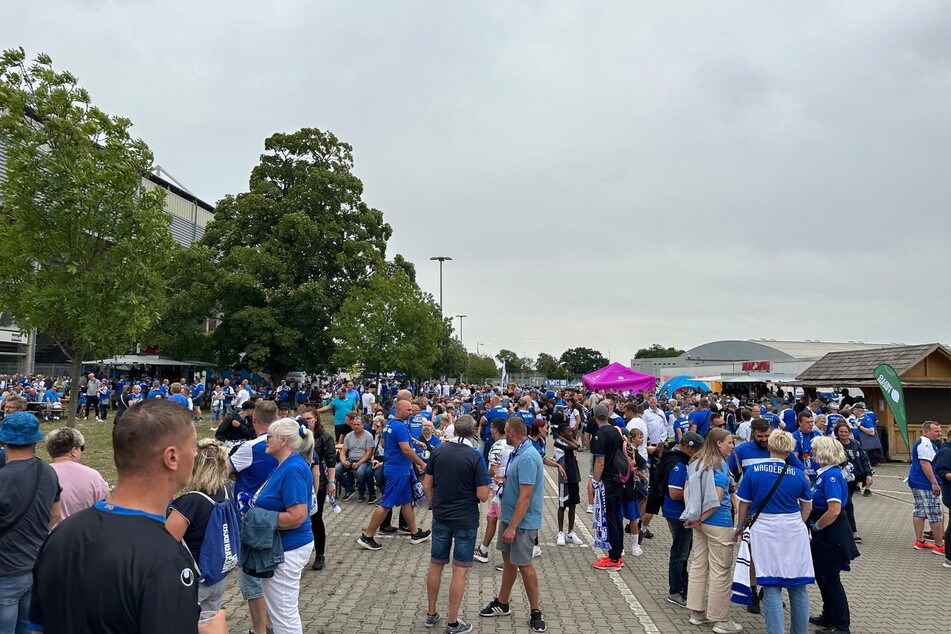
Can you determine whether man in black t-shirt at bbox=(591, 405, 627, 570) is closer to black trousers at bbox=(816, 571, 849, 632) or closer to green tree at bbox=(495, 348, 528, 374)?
black trousers at bbox=(816, 571, 849, 632)

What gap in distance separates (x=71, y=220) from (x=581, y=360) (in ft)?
388

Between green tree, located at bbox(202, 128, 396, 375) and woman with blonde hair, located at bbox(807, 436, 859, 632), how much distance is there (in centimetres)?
2647

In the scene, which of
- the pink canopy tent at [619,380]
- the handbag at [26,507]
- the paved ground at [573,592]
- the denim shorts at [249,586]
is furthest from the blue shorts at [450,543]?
the pink canopy tent at [619,380]

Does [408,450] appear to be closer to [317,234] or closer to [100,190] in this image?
[100,190]

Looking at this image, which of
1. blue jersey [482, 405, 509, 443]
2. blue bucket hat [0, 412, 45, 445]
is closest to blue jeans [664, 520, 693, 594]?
blue jersey [482, 405, 509, 443]

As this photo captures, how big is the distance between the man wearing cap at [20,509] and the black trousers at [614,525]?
5667 millimetres

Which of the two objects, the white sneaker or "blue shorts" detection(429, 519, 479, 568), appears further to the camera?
the white sneaker

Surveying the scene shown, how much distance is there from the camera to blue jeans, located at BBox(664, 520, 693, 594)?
6254 millimetres

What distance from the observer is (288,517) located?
421 cm

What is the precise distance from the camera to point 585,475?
14203 mm

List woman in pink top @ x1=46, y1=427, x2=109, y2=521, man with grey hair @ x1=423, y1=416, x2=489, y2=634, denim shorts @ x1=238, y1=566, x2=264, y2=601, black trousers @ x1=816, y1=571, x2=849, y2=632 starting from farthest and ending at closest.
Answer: black trousers @ x1=816, y1=571, x2=849, y2=632
man with grey hair @ x1=423, y1=416, x2=489, y2=634
denim shorts @ x1=238, y1=566, x2=264, y2=601
woman in pink top @ x1=46, y1=427, x2=109, y2=521

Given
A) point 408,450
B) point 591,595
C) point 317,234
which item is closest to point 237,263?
point 317,234

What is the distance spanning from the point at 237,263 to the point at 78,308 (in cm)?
1778

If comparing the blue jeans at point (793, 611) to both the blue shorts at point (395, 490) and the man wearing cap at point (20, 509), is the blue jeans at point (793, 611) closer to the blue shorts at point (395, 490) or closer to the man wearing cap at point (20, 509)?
the blue shorts at point (395, 490)
